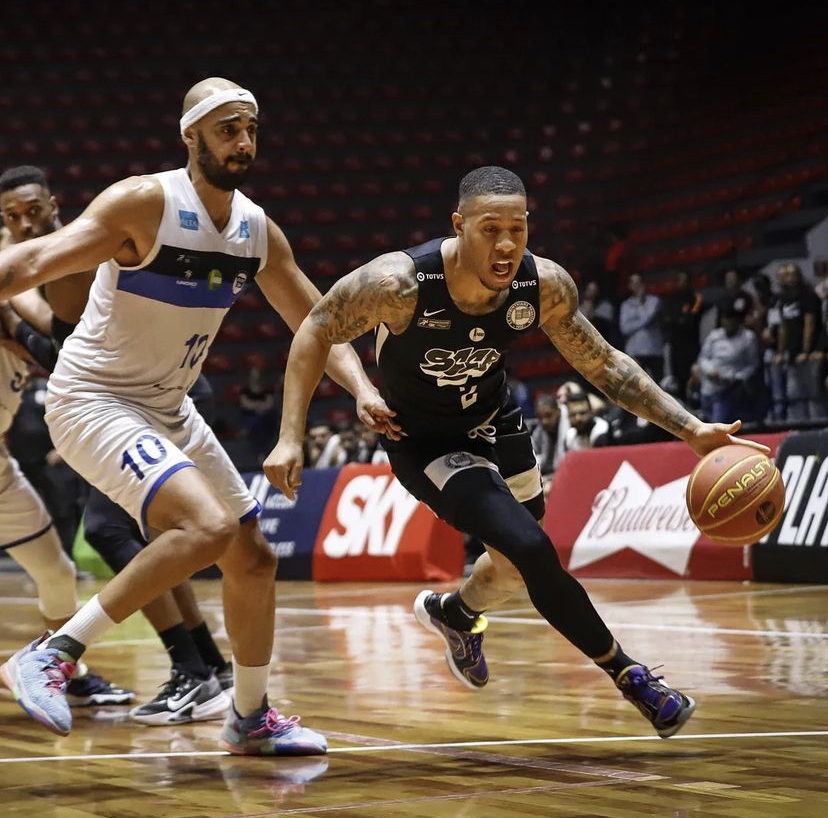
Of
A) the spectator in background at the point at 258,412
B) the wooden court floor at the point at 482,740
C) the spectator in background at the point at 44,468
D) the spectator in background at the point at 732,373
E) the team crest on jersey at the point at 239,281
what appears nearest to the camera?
the wooden court floor at the point at 482,740

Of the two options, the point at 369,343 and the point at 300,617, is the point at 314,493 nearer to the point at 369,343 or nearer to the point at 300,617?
the point at 300,617

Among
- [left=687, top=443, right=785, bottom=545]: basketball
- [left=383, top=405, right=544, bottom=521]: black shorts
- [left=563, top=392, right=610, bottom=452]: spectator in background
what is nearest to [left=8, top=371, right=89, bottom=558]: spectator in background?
[left=563, top=392, right=610, bottom=452]: spectator in background

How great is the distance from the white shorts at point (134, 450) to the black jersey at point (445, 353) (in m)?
0.65

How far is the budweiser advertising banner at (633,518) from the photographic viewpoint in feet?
35.0

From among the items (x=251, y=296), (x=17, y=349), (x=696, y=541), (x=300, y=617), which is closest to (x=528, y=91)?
(x=251, y=296)

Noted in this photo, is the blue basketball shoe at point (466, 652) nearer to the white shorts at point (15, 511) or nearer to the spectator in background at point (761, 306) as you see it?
the white shorts at point (15, 511)

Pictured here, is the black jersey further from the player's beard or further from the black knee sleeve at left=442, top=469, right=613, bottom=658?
the player's beard

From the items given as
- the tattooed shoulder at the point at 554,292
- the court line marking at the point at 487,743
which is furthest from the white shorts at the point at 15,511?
the tattooed shoulder at the point at 554,292

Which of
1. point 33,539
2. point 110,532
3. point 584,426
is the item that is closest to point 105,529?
point 110,532

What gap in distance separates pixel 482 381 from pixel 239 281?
89cm

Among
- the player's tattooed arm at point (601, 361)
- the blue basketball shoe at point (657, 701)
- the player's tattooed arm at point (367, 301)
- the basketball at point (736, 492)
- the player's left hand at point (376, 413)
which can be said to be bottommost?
the blue basketball shoe at point (657, 701)

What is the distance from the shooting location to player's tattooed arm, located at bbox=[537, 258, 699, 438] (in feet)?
15.2

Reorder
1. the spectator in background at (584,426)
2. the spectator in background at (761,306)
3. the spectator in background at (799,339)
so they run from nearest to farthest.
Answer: the spectator in background at (584,426), the spectator in background at (799,339), the spectator in background at (761,306)

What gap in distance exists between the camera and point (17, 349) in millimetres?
5734
